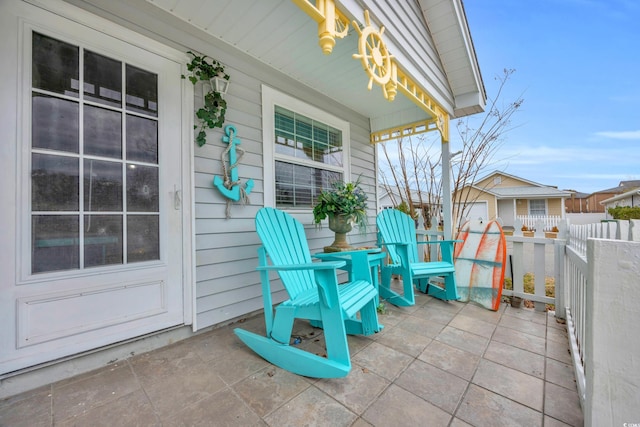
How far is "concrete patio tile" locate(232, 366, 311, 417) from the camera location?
1238mm

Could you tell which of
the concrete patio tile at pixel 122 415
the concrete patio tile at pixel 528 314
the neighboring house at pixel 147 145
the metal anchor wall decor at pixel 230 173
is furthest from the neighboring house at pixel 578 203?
the concrete patio tile at pixel 122 415

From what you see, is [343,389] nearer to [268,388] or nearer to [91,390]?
[268,388]

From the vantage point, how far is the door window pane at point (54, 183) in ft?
4.65

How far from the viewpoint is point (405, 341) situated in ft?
5.97

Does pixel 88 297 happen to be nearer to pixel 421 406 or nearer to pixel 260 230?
pixel 260 230

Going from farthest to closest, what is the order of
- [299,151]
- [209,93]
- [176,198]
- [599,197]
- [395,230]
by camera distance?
[599,197]
[395,230]
[299,151]
[209,93]
[176,198]

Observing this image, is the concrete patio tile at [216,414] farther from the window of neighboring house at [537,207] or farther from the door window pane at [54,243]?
the window of neighboring house at [537,207]

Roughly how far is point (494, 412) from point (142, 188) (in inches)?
95.9

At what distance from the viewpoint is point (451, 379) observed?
140 centimetres

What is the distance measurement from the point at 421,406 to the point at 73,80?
106 inches

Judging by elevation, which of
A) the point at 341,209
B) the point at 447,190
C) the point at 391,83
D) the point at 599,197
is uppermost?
the point at 599,197

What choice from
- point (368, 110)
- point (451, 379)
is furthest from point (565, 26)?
point (451, 379)

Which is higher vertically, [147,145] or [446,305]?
[147,145]

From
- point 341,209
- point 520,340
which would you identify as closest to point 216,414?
point 341,209
